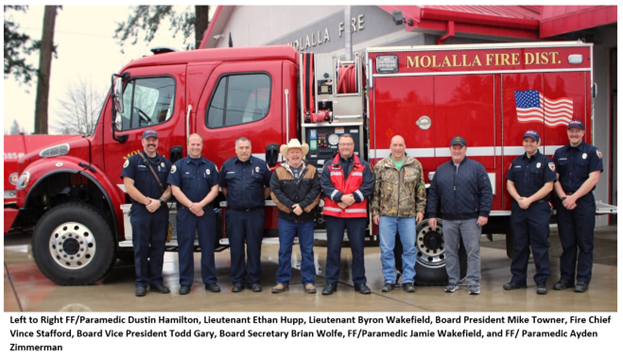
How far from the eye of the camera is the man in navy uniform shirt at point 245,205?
20.9ft

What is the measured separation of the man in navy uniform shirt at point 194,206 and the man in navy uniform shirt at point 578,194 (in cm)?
395

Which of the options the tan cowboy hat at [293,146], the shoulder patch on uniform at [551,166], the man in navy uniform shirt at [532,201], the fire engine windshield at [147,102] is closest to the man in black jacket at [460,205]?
the man in navy uniform shirt at [532,201]

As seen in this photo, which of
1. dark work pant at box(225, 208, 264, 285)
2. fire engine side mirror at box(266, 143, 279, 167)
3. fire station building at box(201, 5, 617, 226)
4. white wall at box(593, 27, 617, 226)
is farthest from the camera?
white wall at box(593, 27, 617, 226)

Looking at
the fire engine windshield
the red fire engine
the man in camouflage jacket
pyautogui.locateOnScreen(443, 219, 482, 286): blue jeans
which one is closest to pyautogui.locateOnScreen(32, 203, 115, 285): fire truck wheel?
the red fire engine

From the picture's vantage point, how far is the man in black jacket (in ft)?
20.6

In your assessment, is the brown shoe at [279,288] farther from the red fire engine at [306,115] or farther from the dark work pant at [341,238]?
the red fire engine at [306,115]

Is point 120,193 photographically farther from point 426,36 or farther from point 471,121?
point 426,36

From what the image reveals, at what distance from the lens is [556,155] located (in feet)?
21.0

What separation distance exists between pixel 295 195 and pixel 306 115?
3.30 feet

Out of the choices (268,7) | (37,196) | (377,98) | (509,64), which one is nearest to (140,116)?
(37,196)

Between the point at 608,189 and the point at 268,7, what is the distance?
1048 cm

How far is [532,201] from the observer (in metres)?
6.26

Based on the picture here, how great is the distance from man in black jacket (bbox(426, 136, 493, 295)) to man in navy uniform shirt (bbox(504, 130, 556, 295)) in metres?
0.38

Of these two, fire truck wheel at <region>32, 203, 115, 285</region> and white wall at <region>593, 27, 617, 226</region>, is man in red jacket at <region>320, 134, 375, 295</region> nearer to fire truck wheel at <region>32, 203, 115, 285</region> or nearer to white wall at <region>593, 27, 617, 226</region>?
fire truck wheel at <region>32, 203, 115, 285</region>
